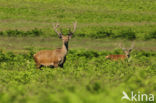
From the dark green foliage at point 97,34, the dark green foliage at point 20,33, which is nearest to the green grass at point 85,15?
the dark green foliage at point 97,34

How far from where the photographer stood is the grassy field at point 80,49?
13.9 feet

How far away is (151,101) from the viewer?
509cm

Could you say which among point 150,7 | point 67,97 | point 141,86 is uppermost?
point 67,97

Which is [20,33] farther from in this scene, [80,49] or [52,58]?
[52,58]

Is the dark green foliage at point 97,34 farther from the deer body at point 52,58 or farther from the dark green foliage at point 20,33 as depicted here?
the deer body at point 52,58

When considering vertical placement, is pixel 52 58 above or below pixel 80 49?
above

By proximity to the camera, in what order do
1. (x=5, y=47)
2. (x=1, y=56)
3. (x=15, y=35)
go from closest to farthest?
(x=1, y=56), (x=5, y=47), (x=15, y=35)

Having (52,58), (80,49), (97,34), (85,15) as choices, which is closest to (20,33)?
(97,34)

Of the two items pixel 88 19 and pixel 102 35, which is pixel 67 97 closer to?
pixel 102 35

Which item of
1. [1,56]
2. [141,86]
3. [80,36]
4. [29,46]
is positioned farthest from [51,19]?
[141,86]

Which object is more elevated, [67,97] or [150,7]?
[67,97]

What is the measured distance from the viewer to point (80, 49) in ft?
72.3

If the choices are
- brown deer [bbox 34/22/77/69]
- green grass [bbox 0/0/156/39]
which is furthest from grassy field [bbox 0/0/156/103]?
brown deer [bbox 34/22/77/69]

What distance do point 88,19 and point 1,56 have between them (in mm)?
19192
